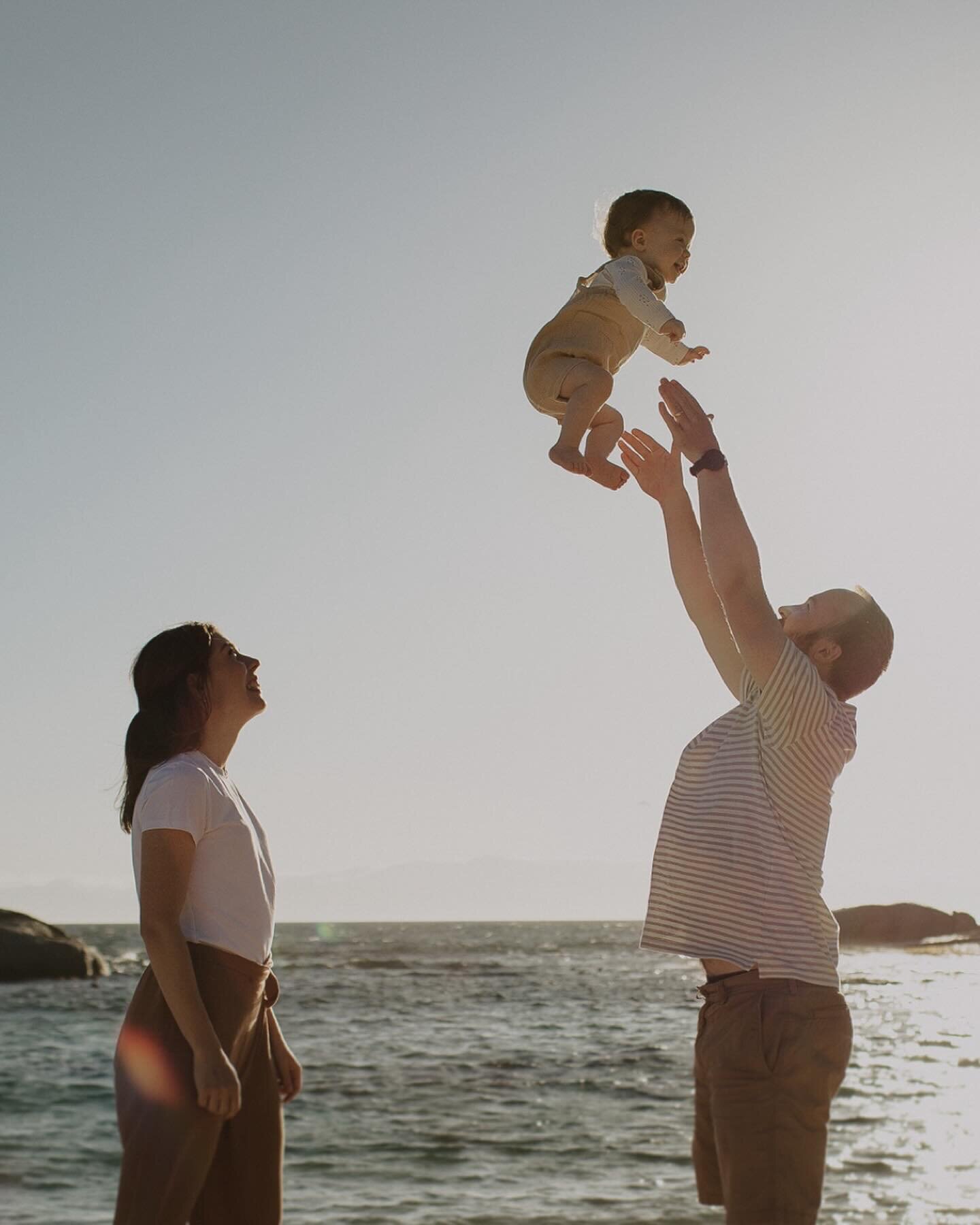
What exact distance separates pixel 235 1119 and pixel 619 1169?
10391 mm

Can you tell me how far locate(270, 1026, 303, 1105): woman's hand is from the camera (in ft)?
11.5

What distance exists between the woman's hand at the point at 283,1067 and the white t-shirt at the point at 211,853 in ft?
0.90

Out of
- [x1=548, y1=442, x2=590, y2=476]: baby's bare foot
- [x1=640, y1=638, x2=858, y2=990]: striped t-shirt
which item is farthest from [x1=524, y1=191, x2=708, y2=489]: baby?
[x1=640, y1=638, x2=858, y2=990]: striped t-shirt

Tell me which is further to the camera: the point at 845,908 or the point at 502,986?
the point at 845,908

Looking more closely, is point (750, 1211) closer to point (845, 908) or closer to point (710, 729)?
point (710, 729)

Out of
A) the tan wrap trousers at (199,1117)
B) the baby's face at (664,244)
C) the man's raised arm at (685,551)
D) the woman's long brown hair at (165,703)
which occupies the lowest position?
the tan wrap trousers at (199,1117)

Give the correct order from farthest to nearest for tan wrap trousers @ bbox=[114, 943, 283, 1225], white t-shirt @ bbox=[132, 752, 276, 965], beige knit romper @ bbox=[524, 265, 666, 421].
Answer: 1. beige knit romper @ bbox=[524, 265, 666, 421]
2. white t-shirt @ bbox=[132, 752, 276, 965]
3. tan wrap trousers @ bbox=[114, 943, 283, 1225]

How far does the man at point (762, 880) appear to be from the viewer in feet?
9.53

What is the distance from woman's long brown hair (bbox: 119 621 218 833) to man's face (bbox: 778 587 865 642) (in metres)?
1.52

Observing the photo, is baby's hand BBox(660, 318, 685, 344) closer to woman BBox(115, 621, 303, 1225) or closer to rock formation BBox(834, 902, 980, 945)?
woman BBox(115, 621, 303, 1225)

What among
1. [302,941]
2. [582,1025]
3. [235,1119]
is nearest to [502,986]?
[582,1025]

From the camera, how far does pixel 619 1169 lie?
1267 centimetres

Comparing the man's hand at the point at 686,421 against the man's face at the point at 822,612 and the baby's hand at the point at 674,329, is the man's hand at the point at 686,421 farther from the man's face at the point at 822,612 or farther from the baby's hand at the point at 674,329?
the man's face at the point at 822,612

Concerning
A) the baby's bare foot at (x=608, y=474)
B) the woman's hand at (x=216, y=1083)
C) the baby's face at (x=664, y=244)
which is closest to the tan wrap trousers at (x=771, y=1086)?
the woman's hand at (x=216, y=1083)
